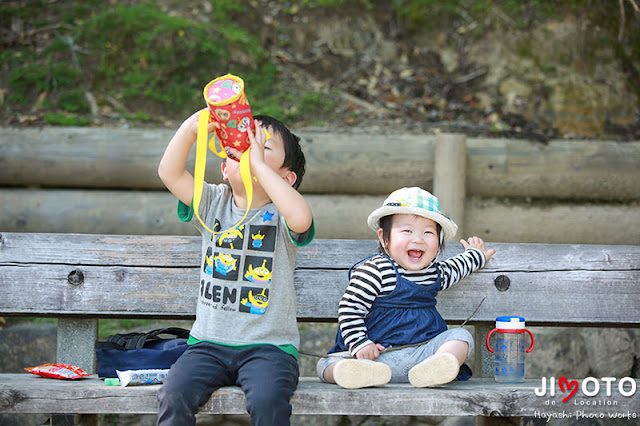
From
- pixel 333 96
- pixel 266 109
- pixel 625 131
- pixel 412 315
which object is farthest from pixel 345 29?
pixel 412 315

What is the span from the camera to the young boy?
2.52 m

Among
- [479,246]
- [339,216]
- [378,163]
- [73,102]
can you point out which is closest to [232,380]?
[479,246]

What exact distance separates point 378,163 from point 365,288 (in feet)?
7.41

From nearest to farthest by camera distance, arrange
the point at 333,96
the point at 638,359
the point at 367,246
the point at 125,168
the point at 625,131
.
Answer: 1. the point at 367,246
2. the point at 638,359
3. the point at 125,168
4. the point at 625,131
5. the point at 333,96

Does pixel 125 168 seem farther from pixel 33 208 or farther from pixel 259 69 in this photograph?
pixel 259 69

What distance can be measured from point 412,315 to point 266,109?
3149 mm

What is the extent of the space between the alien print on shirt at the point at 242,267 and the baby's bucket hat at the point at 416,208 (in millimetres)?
466

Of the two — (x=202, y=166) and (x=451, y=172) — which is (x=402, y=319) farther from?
(x=451, y=172)

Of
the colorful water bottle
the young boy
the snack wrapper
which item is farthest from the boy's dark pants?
the colorful water bottle

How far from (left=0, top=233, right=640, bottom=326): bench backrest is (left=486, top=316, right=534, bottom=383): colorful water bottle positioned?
282 millimetres

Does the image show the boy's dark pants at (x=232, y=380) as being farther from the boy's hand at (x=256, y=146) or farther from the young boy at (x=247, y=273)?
Result: the boy's hand at (x=256, y=146)

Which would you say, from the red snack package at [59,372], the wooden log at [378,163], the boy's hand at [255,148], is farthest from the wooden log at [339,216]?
the boy's hand at [255,148]

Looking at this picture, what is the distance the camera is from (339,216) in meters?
5.12

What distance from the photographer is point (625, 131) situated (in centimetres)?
562
